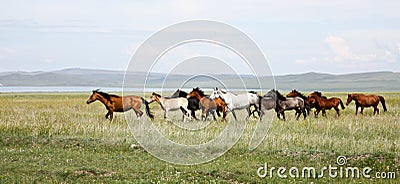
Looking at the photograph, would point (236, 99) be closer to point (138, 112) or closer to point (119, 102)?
point (138, 112)

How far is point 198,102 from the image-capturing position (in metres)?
23.8

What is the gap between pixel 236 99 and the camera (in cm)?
2388

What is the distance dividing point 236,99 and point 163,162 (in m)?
10.2

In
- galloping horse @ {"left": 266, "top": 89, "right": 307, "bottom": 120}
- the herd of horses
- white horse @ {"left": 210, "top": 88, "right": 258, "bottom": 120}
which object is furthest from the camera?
galloping horse @ {"left": 266, "top": 89, "right": 307, "bottom": 120}

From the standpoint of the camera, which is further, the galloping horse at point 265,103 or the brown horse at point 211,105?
the galloping horse at point 265,103

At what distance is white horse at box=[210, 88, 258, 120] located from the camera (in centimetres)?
2319

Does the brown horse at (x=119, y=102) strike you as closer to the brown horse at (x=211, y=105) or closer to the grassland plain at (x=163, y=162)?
Result: the brown horse at (x=211, y=105)

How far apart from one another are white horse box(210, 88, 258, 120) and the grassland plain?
2213 millimetres

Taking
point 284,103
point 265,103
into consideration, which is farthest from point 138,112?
point 284,103

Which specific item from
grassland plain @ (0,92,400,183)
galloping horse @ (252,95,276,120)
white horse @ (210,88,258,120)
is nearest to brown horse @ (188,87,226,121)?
white horse @ (210,88,258,120)

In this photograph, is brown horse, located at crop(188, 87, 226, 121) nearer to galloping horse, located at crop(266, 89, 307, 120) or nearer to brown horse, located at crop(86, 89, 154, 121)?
brown horse, located at crop(86, 89, 154, 121)

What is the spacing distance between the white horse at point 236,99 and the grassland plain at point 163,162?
2.21 m

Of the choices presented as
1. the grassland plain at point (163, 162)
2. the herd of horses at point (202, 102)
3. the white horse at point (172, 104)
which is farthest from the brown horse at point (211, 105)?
the grassland plain at point (163, 162)

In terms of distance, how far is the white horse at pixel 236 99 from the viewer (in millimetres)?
23192
